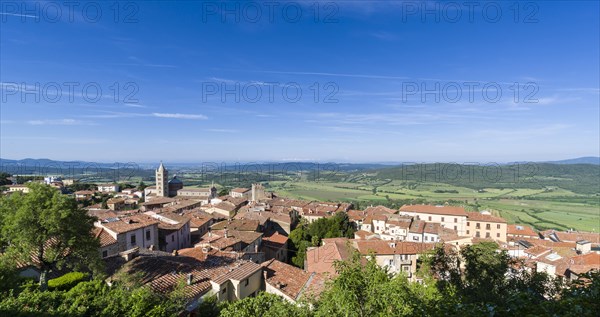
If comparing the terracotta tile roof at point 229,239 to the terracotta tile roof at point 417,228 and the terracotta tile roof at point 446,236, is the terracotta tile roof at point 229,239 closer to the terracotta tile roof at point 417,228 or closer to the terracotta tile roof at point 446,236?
the terracotta tile roof at point 417,228

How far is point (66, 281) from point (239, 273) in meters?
9.69

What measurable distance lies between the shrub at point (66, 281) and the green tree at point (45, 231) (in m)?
0.38

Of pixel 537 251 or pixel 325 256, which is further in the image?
pixel 537 251

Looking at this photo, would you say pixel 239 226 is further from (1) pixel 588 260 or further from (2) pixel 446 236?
(1) pixel 588 260

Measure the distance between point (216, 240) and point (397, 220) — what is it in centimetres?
4011

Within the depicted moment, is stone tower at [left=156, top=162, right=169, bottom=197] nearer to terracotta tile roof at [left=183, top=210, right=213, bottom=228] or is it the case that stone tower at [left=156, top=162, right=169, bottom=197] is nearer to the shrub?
terracotta tile roof at [left=183, top=210, right=213, bottom=228]

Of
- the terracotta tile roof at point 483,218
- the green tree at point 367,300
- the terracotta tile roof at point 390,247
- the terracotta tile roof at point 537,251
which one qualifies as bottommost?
the terracotta tile roof at point 483,218

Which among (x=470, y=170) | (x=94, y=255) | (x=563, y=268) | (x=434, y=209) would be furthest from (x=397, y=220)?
(x=470, y=170)

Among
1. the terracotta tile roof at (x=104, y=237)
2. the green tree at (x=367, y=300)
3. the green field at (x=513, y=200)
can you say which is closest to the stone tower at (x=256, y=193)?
the green field at (x=513, y=200)

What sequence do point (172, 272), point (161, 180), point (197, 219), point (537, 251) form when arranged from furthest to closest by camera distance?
point (161, 180)
point (197, 219)
point (537, 251)
point (172, 272)

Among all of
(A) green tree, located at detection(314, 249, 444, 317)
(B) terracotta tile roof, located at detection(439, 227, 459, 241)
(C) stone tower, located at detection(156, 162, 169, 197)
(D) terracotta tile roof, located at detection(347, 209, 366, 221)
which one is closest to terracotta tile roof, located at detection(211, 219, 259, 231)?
(D) terracotta tile roof, located at detection(347, 209, 366, 221)

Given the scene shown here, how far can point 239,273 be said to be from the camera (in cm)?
1891

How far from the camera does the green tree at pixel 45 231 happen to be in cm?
1444

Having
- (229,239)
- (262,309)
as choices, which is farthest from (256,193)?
(262,309)
